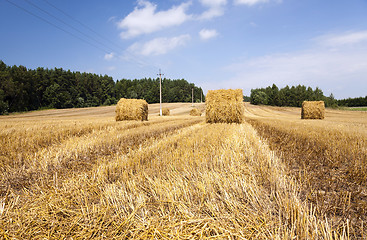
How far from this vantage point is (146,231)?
1.02 meters

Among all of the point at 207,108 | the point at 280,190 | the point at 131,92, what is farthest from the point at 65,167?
the point at 131,92

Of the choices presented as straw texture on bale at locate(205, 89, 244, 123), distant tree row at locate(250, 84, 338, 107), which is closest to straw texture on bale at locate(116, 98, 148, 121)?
straw texture on bale at locate(205, 89, 244, 123)

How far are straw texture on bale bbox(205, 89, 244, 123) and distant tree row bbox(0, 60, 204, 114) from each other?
43397mm

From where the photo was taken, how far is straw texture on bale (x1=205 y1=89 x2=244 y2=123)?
9312 millimetres

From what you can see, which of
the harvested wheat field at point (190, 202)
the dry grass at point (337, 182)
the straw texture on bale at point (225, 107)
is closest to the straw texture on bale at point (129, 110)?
the straw texture on bale at point (225, 107)

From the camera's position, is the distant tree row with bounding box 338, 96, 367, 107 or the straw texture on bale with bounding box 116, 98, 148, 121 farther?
the distant tree row with bounding box 338, 96, 367, 107

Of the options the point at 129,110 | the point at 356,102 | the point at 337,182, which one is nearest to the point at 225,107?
the point at 129,110

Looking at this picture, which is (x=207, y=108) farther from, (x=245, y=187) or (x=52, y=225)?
(x=52, y=225)

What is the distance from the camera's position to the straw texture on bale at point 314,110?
17.2 meters

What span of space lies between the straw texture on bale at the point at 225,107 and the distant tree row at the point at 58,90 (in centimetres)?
4340

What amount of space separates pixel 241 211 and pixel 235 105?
8580 mm

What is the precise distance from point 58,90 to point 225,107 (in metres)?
66.7

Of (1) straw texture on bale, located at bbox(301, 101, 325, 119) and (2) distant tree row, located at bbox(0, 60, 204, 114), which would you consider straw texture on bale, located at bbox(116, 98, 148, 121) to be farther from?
(2) distant tree row, located at bbox(0, 60, 204, 114)

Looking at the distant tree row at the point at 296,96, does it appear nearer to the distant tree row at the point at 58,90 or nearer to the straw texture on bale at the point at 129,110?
the distant tree row at the point at 58,90
